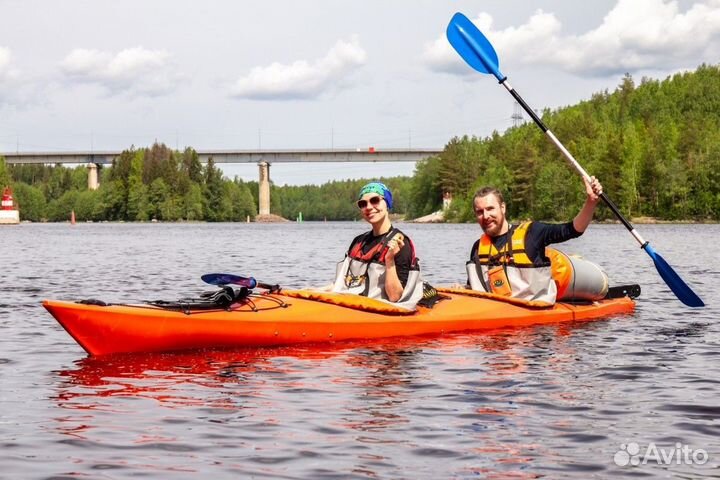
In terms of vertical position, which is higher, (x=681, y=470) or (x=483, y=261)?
(x=483, y=261)

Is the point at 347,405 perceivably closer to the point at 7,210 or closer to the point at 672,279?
the point at 672,279

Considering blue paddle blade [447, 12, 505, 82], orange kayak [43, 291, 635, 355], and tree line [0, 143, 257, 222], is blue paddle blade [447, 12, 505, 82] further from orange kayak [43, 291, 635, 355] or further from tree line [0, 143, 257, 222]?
tree line [0, 143, 257, 222]

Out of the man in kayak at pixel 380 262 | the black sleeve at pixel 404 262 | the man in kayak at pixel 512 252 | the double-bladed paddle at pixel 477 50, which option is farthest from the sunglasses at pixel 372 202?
the double-bladed paddle at pixel 477 50

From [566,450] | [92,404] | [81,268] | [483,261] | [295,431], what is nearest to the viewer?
[566,450]

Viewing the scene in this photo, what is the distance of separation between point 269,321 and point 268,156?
11041cm

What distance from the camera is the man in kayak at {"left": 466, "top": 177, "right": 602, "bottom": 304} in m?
10.2

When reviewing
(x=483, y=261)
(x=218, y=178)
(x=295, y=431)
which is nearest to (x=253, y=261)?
(x=483, y=261)

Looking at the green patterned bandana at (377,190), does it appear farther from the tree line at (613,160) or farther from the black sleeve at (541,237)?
the tree line at (613,160)

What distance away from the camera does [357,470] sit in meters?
5.19

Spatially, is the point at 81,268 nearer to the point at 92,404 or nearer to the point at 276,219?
the point at 92,404

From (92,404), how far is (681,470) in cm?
397

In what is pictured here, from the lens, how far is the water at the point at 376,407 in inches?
209

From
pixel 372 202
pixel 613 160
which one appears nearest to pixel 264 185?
pixel 613 160

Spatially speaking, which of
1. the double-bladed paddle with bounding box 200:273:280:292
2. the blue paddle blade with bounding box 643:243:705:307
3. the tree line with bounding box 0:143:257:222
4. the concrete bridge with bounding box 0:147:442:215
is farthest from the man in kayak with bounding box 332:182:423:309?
the tree line with bounding box 0:143:257:222
